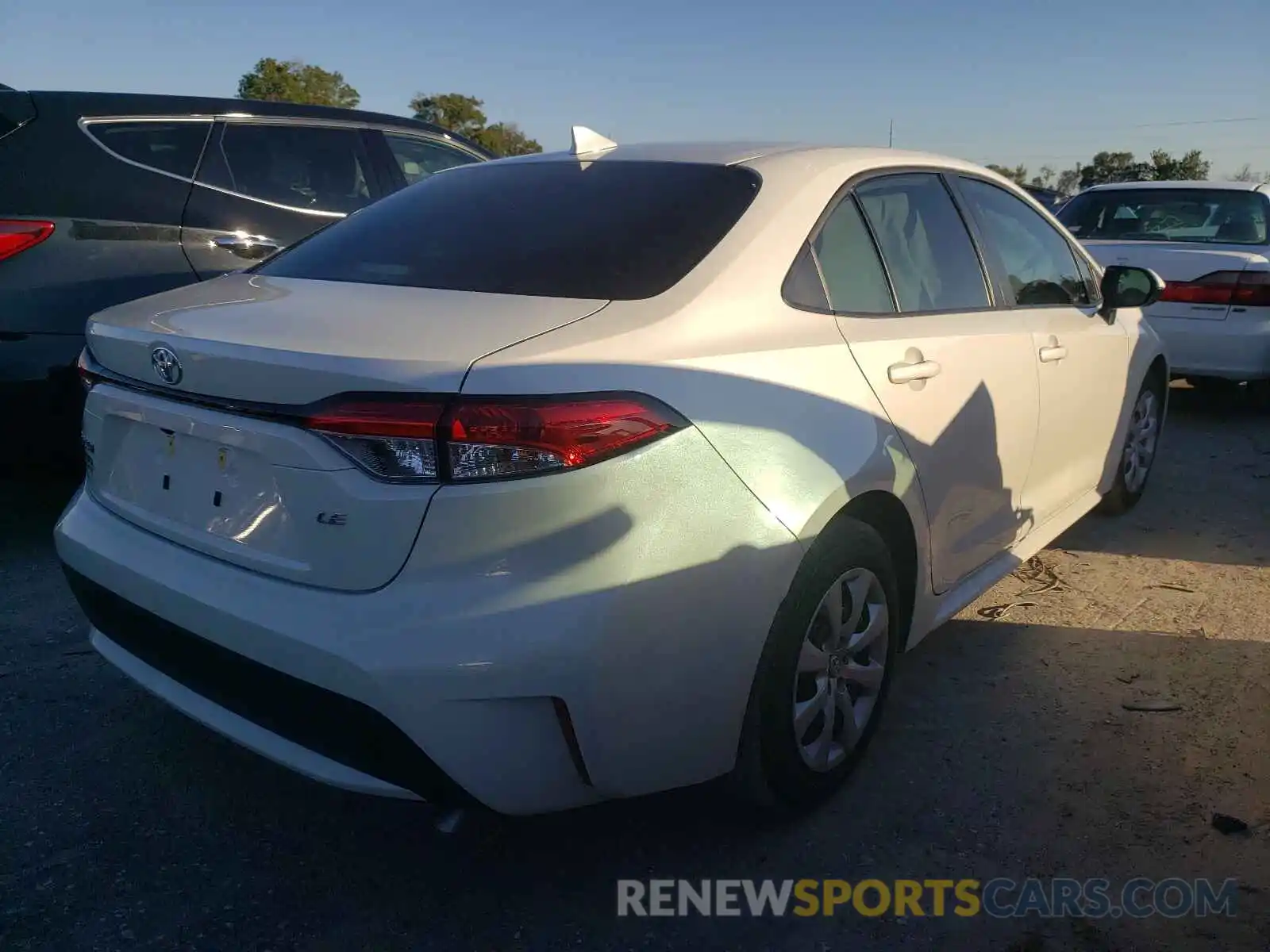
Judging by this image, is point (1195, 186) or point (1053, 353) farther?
point (1195, 186)

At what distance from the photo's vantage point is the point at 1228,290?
648 cm

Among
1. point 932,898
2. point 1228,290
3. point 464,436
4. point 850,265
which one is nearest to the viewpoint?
point 464,436

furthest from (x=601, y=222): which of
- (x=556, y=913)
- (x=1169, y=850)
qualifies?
(x=1169, y=850)

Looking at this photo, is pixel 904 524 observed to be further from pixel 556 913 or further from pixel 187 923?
pixel 187 923

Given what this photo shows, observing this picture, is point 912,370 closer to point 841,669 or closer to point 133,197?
point 841,669

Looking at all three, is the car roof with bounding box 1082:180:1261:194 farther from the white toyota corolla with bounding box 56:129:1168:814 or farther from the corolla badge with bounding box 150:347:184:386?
the corolla badge with bounding box 150:347:184:386

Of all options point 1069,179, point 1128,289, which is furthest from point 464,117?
point 1128,289

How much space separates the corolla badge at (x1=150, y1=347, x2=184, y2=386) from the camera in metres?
2.12

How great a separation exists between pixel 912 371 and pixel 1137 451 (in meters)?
2.62

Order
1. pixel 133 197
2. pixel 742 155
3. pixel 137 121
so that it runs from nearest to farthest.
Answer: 1. pixel 742 155
2. pixel 133 197
3. pixel 137 121

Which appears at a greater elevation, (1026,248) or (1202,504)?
(1026,248)

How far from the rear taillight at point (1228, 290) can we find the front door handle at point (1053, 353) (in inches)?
132

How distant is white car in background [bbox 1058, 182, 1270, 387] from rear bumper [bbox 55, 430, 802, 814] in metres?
5.48

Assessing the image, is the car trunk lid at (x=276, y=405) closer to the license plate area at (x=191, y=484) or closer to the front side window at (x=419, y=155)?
the license plate area at (x=191, y=484)
